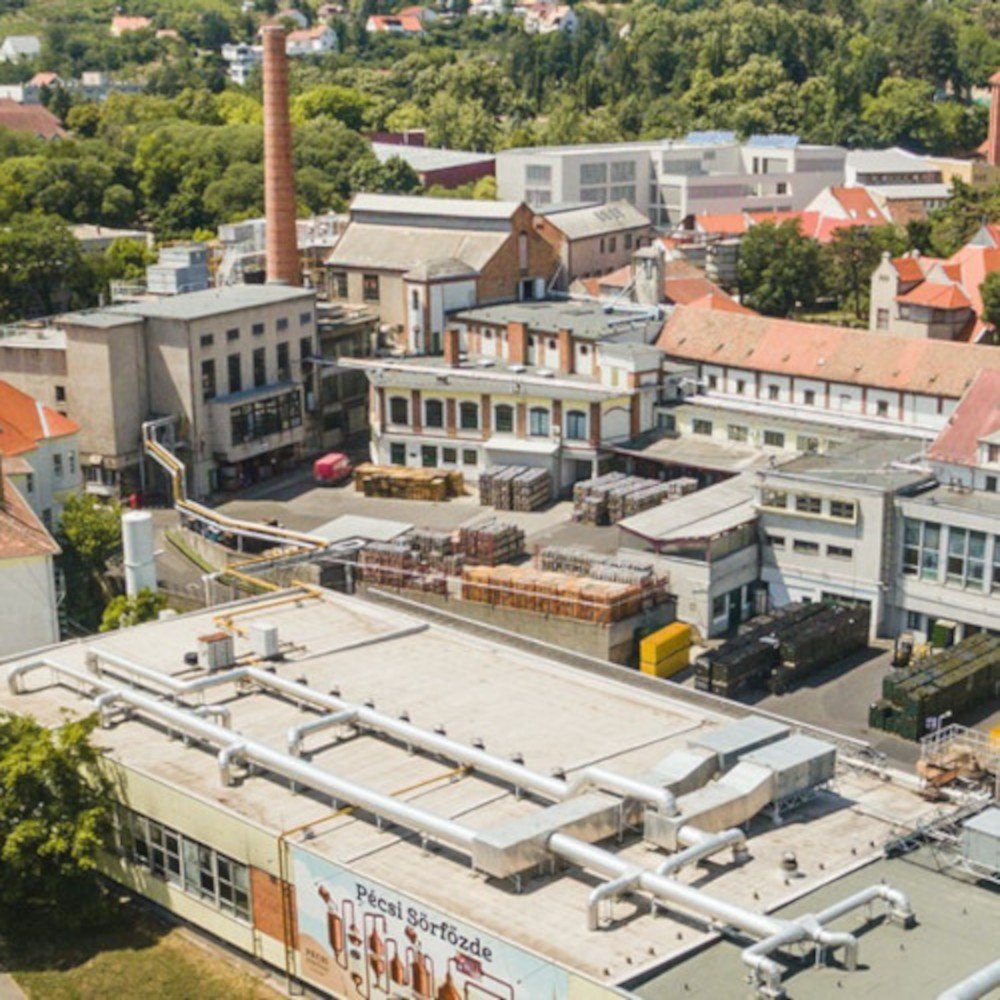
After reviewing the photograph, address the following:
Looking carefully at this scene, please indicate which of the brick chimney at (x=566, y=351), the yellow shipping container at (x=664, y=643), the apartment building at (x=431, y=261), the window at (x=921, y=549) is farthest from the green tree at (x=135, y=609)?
the apartment building at (x=431, y=261)

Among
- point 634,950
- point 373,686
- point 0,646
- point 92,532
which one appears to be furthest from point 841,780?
point 92,532

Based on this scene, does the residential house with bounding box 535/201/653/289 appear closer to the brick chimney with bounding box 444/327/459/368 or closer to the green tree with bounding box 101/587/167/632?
the brick chimney with bounding box 444/327/459/368

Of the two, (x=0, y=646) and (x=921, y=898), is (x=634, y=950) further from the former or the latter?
(x=0, y=646)

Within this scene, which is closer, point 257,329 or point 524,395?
point 524,395

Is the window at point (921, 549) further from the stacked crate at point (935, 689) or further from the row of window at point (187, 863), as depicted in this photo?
the row of window at point (187, 863)

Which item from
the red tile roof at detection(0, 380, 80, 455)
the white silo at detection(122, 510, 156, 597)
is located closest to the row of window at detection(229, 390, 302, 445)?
the red tile roof at detection(0, 380, 80, 455)

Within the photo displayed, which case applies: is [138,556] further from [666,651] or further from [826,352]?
[826,352]

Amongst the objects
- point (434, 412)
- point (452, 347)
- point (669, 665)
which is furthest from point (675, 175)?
point (669, 665)
